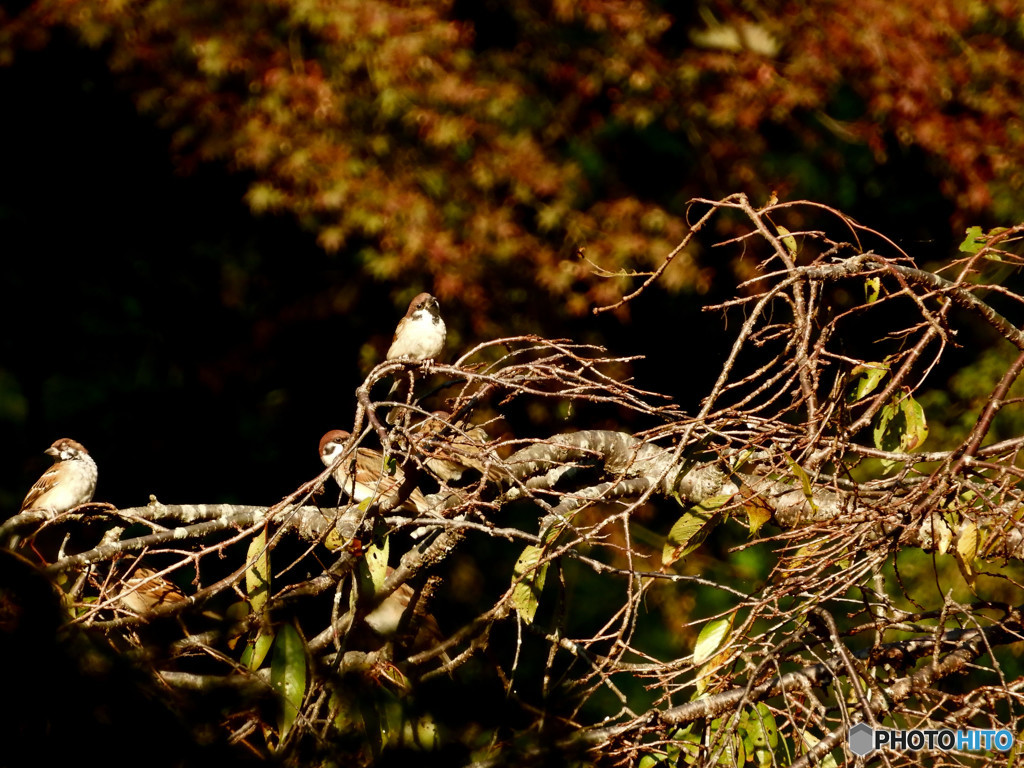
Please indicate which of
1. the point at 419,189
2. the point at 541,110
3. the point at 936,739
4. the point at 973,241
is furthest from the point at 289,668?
the point at 541,110

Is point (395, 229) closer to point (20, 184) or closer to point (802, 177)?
point (802, 177)

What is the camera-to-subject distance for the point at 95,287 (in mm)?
6621

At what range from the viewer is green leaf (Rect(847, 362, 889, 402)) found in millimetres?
2682

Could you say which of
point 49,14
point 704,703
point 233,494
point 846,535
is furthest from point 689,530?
point 49,14

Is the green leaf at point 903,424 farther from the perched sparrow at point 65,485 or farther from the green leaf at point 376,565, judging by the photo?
the perched sparrow at point 65,485

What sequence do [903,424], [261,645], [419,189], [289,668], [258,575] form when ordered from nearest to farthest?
1. [289,668]
2. [261,645]
3. [258,575]
4. [903,424]
5. [419,189]

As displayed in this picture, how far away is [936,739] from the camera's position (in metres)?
2.73

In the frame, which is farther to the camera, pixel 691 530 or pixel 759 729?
pixel 759 729

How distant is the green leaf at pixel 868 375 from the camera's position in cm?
268

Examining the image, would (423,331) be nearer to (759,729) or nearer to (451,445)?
(451,445)

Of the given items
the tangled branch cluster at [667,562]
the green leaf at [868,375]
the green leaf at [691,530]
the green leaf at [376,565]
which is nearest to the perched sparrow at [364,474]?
the tangled branch cluster at [667,562]

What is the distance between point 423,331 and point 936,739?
3.07 m

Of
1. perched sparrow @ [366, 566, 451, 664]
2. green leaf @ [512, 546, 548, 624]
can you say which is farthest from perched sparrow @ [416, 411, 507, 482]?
perched sparrow @ [366, 566, 451, 664]

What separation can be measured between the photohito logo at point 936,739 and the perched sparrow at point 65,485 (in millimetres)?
3417
